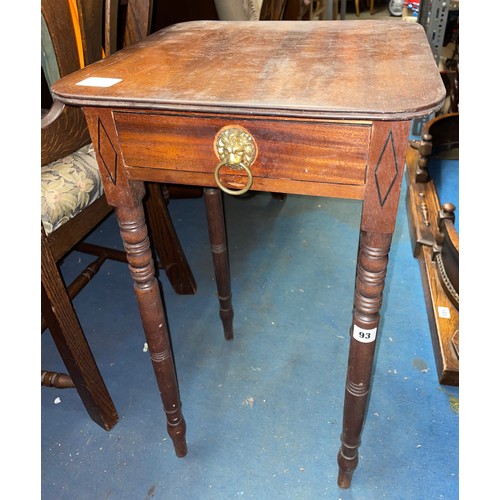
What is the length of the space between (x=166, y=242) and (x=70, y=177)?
43cm

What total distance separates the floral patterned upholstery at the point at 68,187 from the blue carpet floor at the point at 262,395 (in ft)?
1.66

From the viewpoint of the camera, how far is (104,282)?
159 centimetres

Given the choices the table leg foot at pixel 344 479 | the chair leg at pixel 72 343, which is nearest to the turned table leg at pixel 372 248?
the table leg foot at pixel 344 479

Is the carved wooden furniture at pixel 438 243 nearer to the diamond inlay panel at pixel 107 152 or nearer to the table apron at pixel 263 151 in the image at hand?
the table apron at pixel 263 151

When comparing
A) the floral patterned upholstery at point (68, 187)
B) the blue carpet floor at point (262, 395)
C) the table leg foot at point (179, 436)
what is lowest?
the blue carpet floor at point (262, 395)

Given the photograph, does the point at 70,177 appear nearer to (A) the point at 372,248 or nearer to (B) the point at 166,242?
(B) the point at 166,242

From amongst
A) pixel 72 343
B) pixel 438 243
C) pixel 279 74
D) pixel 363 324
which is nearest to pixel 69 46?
pixel 279 74

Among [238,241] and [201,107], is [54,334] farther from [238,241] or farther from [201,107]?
[238,241]

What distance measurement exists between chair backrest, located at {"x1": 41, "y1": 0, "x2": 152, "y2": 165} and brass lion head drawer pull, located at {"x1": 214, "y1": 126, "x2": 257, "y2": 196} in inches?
16.8

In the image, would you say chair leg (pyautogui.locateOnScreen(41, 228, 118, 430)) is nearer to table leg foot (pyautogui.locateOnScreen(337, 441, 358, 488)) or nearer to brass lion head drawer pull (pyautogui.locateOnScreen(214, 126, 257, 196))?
brass lion head drawer pull (pyautogui.locateOnScreen(214, 126, 257, 196))

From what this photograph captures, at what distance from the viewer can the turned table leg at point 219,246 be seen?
43.8 inches

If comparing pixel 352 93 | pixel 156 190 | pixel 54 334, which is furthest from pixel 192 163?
pixel 156 190

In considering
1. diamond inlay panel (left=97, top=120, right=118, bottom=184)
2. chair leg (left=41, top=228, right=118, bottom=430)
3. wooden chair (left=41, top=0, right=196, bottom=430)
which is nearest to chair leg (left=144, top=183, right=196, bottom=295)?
wooden chair (left=41, top=0, right=196, bottom=430)

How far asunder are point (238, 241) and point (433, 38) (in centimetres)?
139
